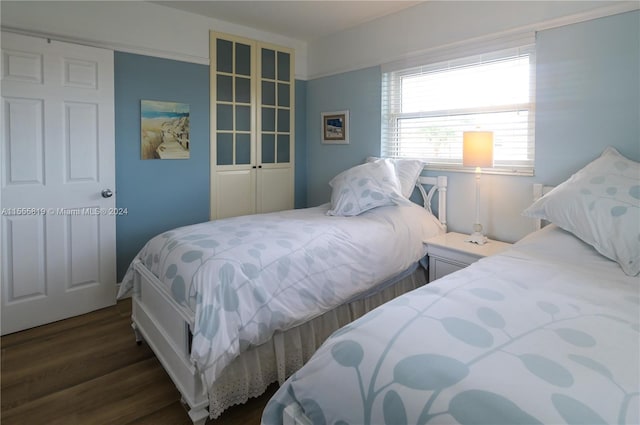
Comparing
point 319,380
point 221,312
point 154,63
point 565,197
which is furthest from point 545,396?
point 154,63

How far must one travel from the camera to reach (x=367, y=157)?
12.0 feet

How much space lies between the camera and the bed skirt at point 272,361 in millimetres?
1791

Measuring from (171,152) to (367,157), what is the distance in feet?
5.95

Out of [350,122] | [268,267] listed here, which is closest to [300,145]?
[350,122]

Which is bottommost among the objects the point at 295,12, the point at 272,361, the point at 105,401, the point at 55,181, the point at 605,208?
the point at 105,401

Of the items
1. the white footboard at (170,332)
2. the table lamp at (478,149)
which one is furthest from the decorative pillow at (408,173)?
the white footboard at (170,332)

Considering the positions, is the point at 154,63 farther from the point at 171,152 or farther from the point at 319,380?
the point at 319,380

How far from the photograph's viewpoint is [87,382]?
2104 millimetres

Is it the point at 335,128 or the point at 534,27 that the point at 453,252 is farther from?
the point at 335,128

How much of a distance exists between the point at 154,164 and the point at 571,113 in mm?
3196

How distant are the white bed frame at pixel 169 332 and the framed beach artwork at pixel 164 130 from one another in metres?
1.32

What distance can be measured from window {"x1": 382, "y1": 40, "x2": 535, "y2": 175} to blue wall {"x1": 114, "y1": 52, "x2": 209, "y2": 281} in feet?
5.73

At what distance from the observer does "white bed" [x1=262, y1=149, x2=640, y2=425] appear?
77cm

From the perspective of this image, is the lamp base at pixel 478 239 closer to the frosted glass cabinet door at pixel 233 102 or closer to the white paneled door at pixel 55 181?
the frosted glass cabinet door at pixel 233 102
